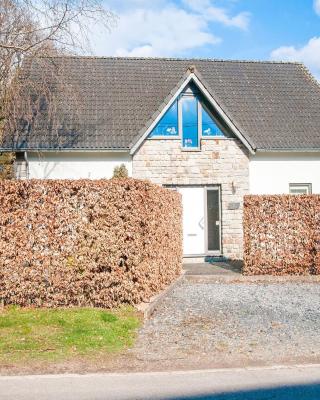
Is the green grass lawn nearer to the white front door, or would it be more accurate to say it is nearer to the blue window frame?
the white front door

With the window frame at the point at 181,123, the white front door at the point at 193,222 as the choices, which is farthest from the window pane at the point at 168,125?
the white front door at the point at 193,222

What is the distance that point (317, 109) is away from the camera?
22.1 m

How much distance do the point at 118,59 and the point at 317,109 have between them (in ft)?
29.2

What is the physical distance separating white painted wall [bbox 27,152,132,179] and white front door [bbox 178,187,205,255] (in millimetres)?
2288

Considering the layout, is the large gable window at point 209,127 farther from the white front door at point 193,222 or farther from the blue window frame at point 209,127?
the white front door at point 193,222

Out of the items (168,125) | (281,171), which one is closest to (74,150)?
(168,125)

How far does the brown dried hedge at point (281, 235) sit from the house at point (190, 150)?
162 inches

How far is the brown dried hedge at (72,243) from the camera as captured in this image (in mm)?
10086

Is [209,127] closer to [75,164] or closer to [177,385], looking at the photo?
[75,164]

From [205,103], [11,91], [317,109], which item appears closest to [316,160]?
[317,109]

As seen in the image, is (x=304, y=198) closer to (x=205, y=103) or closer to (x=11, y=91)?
(x=205, y=103)

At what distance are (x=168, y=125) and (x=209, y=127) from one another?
1.50 m

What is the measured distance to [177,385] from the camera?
6.16m

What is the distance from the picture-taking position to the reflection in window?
19.0 m
